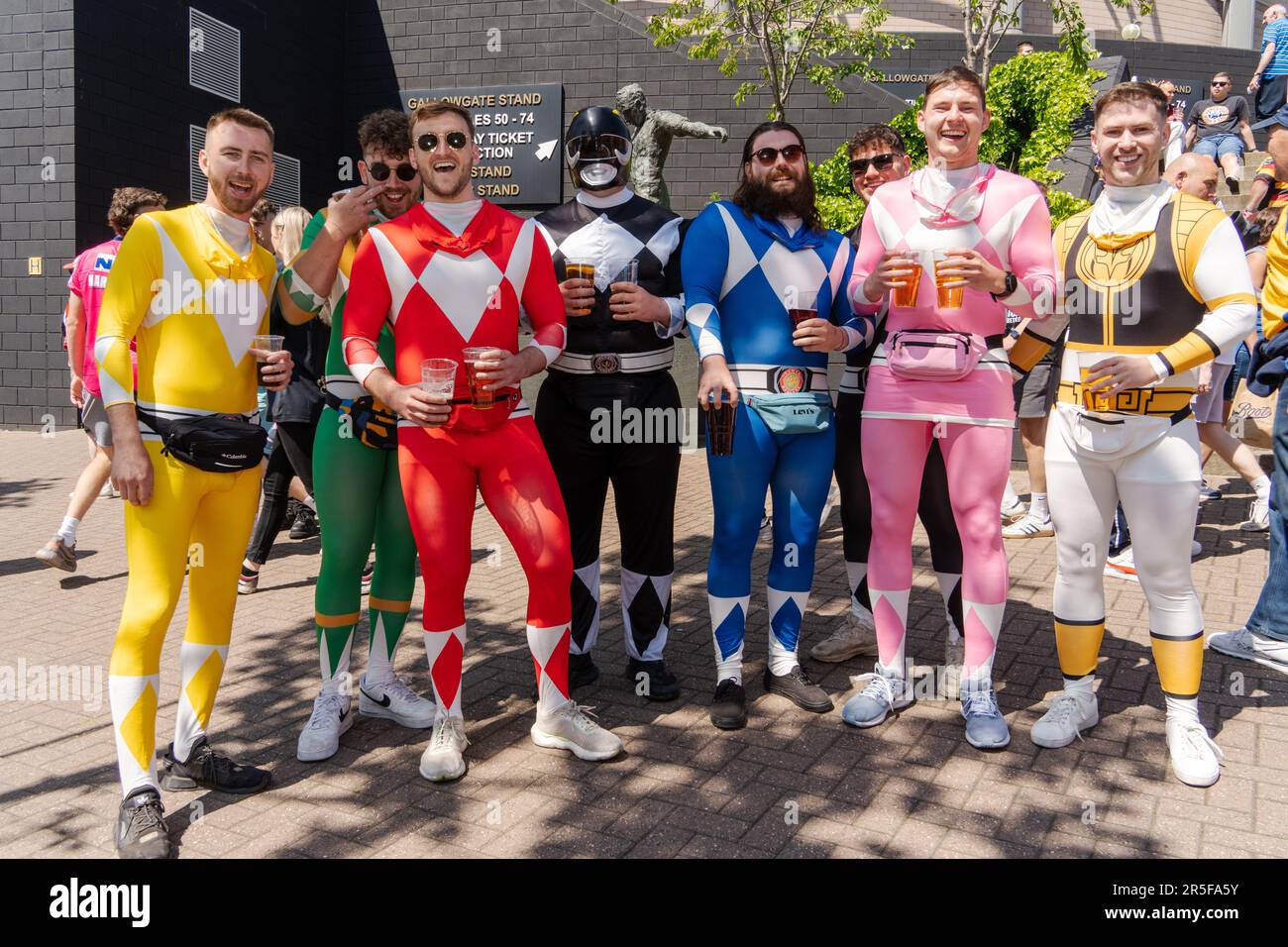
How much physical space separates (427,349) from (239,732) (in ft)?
5.94

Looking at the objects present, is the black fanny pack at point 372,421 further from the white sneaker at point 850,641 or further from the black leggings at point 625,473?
the white sneaker at point 850,641

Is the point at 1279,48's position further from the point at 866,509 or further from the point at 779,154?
the point at 779,154

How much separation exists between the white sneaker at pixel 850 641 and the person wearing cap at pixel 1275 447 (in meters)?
1.73

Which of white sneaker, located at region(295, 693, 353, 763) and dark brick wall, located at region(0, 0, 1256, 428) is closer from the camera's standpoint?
white sneaker, located at region(295, 693, 353, 763)

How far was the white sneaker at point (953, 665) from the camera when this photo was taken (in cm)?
430

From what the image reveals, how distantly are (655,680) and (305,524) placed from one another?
4.48 meters

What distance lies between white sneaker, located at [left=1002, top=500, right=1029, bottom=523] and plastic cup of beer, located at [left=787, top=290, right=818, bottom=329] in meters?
4.35

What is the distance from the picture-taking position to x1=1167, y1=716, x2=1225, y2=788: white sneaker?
3.40 metres

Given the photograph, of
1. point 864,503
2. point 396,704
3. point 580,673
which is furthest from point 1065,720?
point 396,704

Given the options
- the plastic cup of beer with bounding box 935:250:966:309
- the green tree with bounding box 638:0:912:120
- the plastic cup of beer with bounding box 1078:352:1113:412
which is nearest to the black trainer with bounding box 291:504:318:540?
the green tree with bounding box 638:0:912:120

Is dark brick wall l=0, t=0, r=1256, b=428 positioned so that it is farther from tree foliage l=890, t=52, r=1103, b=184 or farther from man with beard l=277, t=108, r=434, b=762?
man with beard l=277, t=108, r=434, b=762

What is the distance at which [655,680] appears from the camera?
425cm
